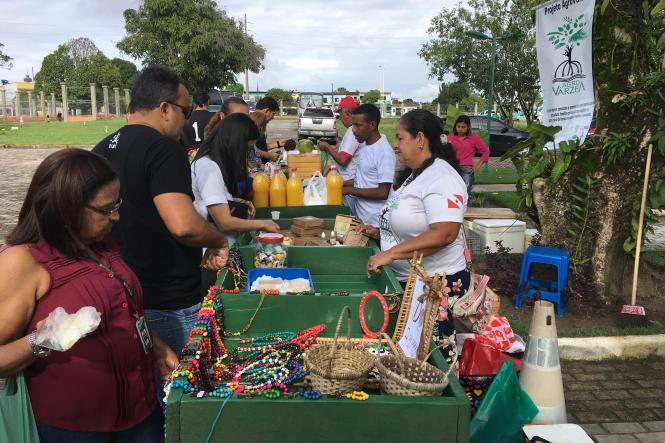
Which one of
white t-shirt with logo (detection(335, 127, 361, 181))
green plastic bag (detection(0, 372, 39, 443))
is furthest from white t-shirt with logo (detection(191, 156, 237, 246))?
white t-shirt with logo (detection(335, 127, 361, 181))

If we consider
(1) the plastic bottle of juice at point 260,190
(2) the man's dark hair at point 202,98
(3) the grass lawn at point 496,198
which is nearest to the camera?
(1) the plastic bottle of juice at point 260,190

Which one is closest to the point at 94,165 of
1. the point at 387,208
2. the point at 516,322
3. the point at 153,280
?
the point at 153,280

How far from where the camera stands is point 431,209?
2668 mm

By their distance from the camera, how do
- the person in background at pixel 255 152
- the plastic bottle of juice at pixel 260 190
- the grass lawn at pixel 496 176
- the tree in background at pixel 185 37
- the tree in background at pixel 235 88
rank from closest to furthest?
the plastic bottle of juice at pixel 260 190
the person in background at pixel 255 152
the grass lawn at pixel 496 176
the tree in background at pixel 185 37
the tree in background at pixel 235 88

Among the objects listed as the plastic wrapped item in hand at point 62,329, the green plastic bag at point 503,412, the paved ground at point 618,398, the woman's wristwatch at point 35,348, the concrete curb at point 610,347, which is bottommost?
the paved ground at point 618,398

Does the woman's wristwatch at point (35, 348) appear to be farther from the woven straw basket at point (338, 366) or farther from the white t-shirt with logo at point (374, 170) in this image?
the white t-shirt with logo at point (374, 170)

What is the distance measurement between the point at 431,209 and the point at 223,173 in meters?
1.30

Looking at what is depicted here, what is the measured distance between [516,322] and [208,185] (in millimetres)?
3064

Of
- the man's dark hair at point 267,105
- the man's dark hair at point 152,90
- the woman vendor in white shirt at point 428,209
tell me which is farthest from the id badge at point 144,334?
the man's dark hair at point 267,105

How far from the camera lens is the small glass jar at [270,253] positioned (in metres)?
3.15

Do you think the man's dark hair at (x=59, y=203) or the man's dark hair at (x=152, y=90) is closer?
the man's dark hair at (x=59, y=203)

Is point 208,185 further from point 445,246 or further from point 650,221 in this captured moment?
point 650,221

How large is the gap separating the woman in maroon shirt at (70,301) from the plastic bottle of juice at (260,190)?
2.88 meters

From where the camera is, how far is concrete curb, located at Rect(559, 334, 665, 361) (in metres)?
4.36
